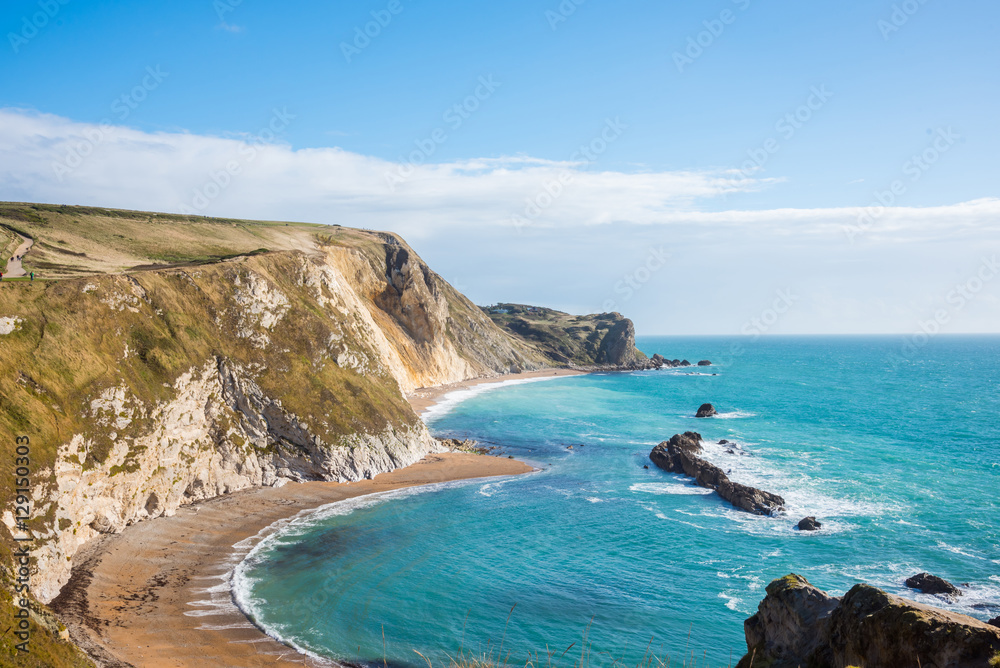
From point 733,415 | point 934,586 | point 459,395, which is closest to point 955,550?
point 934,586

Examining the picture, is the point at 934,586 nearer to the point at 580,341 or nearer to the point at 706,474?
the point at 706,474

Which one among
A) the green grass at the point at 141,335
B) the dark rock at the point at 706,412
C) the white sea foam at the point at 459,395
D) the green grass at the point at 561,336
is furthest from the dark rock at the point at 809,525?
the green grass at the point at 561,336

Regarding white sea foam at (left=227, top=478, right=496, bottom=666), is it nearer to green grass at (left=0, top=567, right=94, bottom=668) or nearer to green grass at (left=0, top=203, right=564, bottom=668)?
green grass at (left=0, top=203, right=564, bottom=668)

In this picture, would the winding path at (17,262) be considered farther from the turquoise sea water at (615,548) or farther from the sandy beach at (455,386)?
the sandy beach at (455,386)

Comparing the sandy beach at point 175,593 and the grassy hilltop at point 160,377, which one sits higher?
the grassy hilltop at point 160,377

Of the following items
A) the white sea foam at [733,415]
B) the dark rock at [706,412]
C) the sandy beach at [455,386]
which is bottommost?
the white sea foam at [733,415]

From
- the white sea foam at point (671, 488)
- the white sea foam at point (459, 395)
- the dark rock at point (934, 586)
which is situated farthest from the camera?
the white sea foam at point (459, 395)
